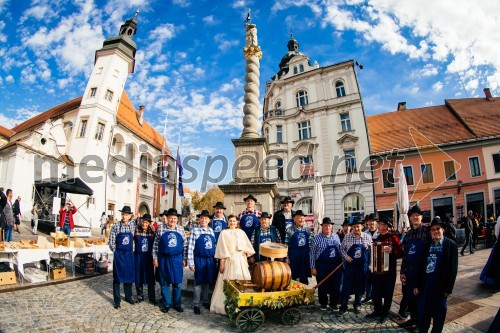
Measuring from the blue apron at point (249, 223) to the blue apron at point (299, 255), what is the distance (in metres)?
0.94

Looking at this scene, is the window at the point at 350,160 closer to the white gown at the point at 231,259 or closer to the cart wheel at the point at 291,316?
the white gown at the point at 231,259

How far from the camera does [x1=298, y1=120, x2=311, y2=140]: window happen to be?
28906 millimetres

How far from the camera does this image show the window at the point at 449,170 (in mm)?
23125

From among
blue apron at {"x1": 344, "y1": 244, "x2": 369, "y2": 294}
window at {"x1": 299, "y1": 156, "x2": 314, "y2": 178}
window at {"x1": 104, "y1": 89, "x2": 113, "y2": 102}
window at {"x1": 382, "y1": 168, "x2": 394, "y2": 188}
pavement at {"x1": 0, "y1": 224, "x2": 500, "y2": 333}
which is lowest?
pavement at {"x1": 0, "y1": 224, "x2": 500, "y2": 333}

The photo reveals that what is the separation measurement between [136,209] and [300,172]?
68.5 feet

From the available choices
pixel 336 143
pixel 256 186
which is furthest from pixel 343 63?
pixel 256 186

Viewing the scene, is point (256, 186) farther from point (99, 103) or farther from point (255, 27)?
point (99, 103)

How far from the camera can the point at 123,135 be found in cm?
3241

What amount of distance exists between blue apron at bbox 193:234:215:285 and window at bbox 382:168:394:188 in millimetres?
23142

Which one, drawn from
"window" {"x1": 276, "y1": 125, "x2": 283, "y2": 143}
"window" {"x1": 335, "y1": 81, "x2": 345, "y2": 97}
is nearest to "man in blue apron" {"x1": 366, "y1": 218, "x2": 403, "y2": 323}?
"window" {"x1": 276, "y1": 125, "x2": 283, "y2": 143}

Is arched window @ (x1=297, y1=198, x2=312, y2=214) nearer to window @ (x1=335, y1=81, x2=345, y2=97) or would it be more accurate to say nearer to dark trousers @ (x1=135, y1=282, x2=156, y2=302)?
window @ (x1=335, y1=81, x2=345, y2=97)

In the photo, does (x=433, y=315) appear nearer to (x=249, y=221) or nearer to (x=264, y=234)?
(x=264, y=234)

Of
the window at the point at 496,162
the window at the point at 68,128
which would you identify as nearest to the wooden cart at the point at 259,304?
the window at the point at 496,162

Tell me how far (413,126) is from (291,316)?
92.5 feet
